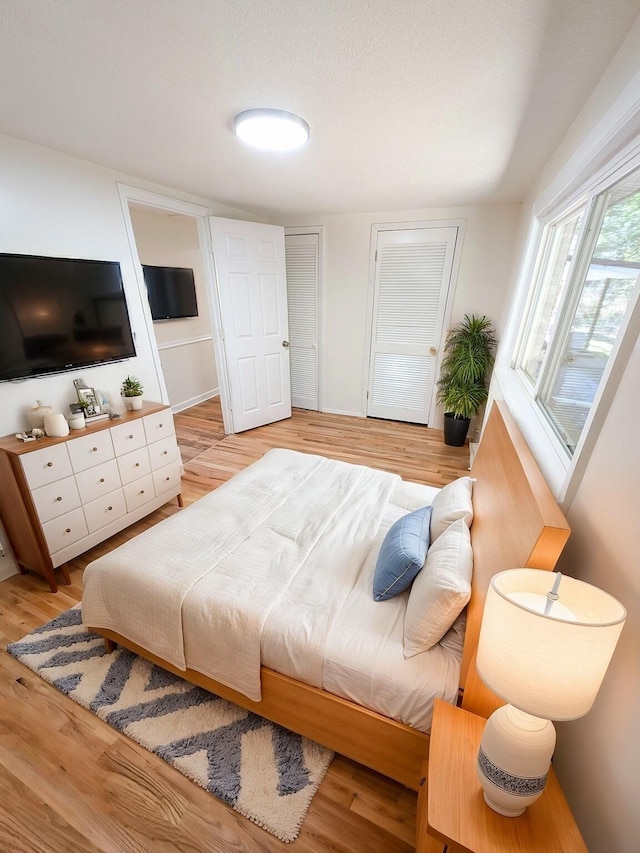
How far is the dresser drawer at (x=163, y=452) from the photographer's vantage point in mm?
2443

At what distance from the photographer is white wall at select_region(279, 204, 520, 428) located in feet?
11.2

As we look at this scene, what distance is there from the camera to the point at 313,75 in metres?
1.30

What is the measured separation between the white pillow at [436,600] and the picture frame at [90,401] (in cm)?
217

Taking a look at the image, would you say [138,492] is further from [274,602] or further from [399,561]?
[399,561]

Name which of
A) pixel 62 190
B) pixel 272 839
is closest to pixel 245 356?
pixel 62 190

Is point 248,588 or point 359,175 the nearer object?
point 248,588

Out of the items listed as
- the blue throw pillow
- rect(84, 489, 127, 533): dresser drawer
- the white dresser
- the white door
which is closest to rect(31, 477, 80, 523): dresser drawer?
the white dresser

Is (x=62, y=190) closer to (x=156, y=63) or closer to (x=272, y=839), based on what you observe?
(x=156, y=63)

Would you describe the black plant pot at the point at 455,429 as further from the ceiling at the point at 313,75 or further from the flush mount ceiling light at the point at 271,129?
the flush mount ceiling light at the point at 271,129

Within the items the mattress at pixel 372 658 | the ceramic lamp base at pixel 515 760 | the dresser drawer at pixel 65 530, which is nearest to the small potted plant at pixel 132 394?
the dresser drawer at pixel 65 530

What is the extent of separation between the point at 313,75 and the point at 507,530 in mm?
1805

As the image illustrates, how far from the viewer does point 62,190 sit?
6.73 ft

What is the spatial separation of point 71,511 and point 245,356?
7.70 ft

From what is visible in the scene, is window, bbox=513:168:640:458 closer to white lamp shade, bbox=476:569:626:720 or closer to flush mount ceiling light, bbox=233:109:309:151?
white lamp shade, bbox=476:569:626:720
